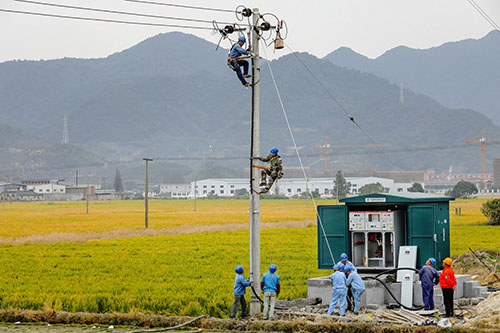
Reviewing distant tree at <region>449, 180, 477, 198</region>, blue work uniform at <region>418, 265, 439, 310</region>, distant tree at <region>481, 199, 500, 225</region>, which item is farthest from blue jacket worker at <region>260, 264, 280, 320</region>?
distant tree at <region>449, 180, 477, 198</region>

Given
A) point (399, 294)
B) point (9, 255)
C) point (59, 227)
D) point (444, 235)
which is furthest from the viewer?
point (59, 227)

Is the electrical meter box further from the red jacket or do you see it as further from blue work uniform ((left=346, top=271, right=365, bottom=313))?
the red jacket

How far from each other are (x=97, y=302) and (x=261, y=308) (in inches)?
202

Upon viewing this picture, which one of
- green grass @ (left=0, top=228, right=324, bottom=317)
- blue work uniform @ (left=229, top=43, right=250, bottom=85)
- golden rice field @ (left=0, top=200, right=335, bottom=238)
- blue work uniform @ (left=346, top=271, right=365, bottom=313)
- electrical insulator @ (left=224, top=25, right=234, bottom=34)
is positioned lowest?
green grass @ (left=0, top=228, right=324, bottom=317)

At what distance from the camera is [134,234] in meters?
57.4

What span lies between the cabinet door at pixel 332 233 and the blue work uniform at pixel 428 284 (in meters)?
4.11

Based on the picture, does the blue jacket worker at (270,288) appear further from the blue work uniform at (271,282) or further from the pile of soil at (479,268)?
the pile of soil at (479,268)

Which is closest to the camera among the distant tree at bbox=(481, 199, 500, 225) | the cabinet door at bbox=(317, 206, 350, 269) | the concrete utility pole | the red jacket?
the red jacket

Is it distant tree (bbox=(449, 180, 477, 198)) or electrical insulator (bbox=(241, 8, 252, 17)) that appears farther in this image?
distant tree (bbox=(449, 180, 477, 198))

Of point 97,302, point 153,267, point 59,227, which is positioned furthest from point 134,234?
point 97,302

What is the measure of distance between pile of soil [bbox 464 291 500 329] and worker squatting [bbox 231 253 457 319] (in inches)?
36.8

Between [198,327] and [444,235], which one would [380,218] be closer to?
[444,235]

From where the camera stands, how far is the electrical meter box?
22.7 m

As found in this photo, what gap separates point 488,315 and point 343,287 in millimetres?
3714
